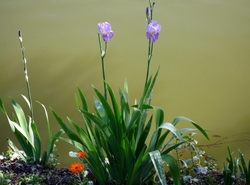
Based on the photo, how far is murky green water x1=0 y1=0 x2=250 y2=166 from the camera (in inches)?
99.0

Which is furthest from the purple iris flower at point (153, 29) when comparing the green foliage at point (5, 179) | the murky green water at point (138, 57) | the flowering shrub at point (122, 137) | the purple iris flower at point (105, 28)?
the murky green water at point (138, 57)

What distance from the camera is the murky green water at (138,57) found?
2.52 m

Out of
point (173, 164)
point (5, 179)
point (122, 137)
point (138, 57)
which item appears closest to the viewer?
point (173, 164)

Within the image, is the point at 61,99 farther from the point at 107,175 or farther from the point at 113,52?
the point at 107,175

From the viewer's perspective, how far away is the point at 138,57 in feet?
9.78

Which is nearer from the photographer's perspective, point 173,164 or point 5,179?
point 173,164

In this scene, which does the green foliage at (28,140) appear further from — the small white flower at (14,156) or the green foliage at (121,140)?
the green foliage at (121,140)

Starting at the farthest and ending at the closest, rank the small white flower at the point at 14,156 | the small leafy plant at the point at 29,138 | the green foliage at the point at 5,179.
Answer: the small white flower at the point at 14,156
the small leafy plant at the point at 29,138
the green foliage at the point at 5,179

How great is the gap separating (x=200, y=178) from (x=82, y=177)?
0.57m

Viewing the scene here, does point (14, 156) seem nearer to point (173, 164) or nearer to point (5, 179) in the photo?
point (5, 179)

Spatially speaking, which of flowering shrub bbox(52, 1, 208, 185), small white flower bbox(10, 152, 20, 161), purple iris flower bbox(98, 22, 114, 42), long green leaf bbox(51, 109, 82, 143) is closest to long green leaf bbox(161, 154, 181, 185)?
flowering shrub bbox(52, 1, 208, 185)

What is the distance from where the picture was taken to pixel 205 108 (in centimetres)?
254

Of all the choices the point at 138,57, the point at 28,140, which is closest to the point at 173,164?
the point at 28,140

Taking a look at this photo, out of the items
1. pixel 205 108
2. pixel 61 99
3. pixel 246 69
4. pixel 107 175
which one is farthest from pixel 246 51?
pixel 107 175
